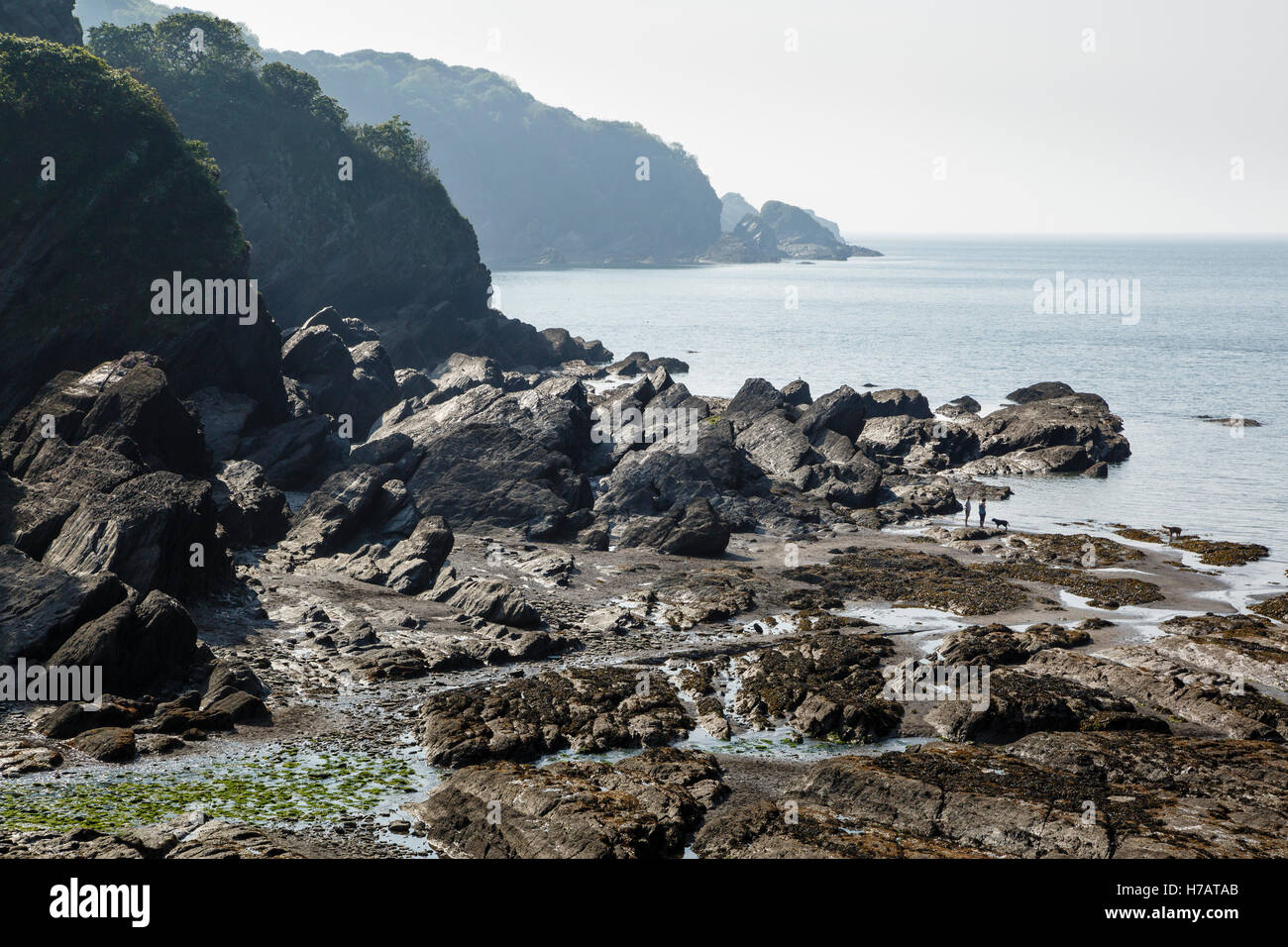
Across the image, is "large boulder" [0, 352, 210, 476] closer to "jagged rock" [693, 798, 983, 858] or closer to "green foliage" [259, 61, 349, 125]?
"jagged rock" [693, 798, 983, 858]

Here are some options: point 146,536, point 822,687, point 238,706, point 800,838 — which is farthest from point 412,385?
point 800,838

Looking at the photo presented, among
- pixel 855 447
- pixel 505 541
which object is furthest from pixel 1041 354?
pixel 505 541

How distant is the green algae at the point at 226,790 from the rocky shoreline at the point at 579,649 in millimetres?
117

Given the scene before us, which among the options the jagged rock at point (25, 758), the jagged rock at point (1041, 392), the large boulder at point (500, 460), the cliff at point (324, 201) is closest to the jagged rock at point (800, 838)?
the jagged rock at point (25, 758)

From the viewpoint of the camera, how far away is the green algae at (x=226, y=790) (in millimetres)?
20516

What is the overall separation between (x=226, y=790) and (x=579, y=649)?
45.2ft

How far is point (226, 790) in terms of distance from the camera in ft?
73.2

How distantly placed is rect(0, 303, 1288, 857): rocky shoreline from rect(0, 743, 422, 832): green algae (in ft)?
0.38

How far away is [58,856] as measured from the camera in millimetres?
17297

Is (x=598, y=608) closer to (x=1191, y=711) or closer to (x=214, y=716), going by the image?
(x=214, y=716)

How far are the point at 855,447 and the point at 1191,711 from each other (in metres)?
37.0

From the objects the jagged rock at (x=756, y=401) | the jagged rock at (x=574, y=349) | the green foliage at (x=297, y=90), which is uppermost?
the green foliage at (x=297, y=90)
